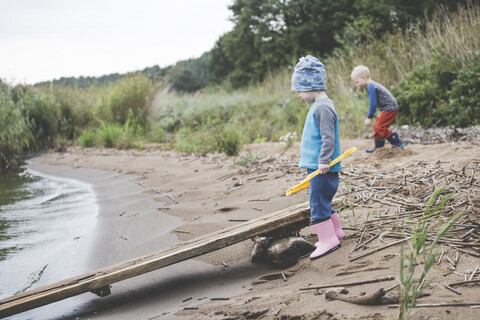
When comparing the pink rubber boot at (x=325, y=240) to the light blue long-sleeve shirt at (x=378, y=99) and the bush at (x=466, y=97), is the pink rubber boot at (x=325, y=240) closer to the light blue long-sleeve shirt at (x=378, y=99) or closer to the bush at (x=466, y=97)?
the light blue long-sleeve shirt at (x=378, y=99)

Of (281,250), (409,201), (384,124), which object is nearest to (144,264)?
(281,250)

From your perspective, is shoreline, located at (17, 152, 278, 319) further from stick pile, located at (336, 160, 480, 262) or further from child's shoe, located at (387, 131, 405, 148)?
child's shoe, located at (387, 131, 405, 148)

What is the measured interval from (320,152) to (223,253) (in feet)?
3.91

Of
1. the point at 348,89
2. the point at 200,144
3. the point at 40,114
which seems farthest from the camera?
the point at 40,114

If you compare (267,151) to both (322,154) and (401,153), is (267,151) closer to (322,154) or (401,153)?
(401,153)

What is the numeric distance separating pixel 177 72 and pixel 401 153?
116 feet

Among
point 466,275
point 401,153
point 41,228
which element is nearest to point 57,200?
point 41,228

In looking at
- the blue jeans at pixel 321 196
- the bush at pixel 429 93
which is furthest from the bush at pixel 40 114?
the blue jeans at pixel 321 196

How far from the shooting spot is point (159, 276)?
9.72ft

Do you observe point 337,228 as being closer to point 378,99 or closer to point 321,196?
point 321,196

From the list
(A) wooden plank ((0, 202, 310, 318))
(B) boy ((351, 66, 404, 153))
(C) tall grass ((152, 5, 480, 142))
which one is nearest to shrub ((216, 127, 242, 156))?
(C) tall grass ((152, 5, 480, 142))

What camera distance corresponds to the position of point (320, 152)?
9.14ft

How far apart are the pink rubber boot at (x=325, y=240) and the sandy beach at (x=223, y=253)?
0.19 feet

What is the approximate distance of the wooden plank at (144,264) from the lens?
7.97 feet
